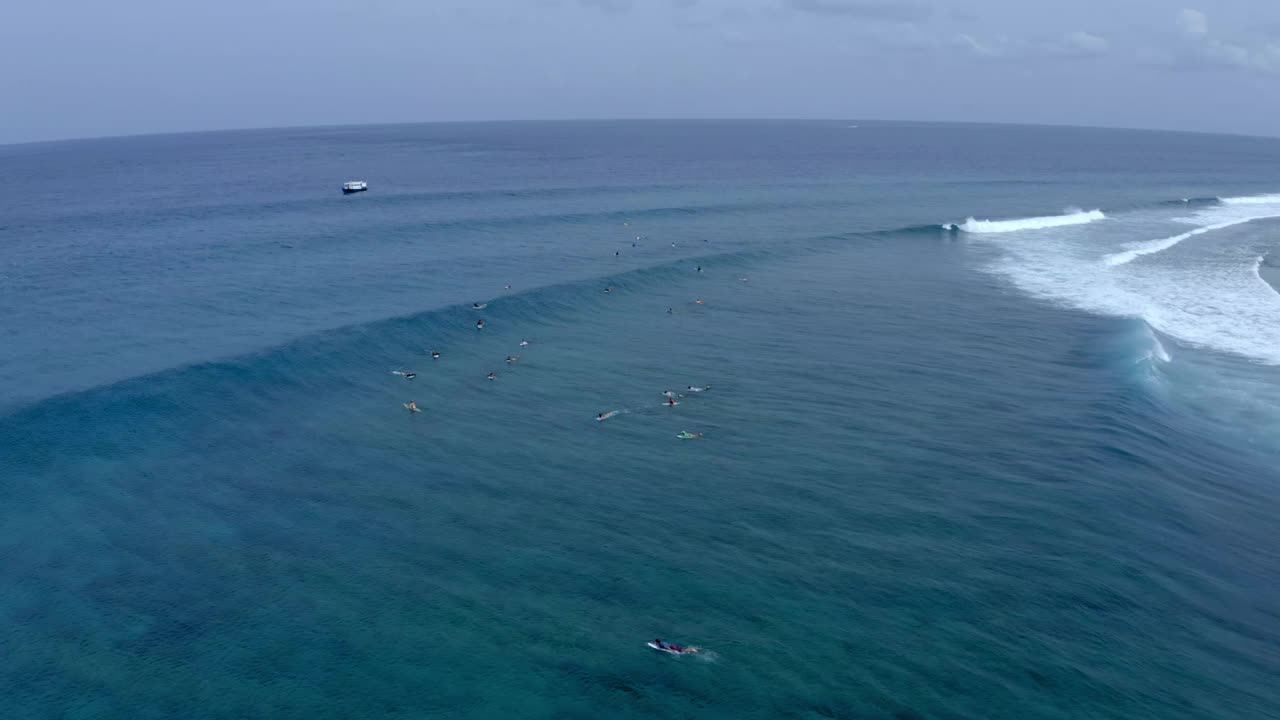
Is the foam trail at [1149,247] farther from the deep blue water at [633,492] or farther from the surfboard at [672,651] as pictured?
the surfboard at [672,651]

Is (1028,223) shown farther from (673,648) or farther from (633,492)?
(673,648)

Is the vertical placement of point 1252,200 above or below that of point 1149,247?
above

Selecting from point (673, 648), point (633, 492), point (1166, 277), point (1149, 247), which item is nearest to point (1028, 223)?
point (1149, 247)

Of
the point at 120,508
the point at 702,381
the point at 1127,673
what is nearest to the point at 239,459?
the point at 120,508

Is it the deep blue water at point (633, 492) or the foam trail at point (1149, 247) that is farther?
the foam trail at point (1149, 247)

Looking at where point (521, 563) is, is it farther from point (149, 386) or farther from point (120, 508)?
point (149, 386)

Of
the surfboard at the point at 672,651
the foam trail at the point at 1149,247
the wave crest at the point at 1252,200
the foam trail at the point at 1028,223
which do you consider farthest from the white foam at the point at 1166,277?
the surfboard at the point at 672,651
